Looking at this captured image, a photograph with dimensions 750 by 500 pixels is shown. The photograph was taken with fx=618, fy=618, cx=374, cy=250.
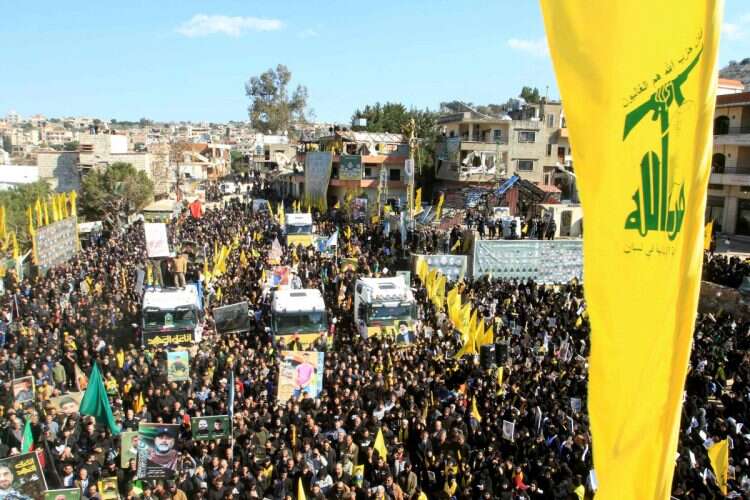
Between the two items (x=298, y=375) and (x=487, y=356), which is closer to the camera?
(x=298, y=375)

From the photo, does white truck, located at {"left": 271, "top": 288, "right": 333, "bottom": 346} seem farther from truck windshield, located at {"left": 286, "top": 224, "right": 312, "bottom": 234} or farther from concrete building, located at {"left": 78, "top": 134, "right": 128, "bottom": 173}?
concrete building, located at {"left": 78, "top": 134, "right": 128, "bottom": 173}

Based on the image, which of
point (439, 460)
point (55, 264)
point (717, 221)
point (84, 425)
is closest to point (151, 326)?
point (84, 425)

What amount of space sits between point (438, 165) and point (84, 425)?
41539mm

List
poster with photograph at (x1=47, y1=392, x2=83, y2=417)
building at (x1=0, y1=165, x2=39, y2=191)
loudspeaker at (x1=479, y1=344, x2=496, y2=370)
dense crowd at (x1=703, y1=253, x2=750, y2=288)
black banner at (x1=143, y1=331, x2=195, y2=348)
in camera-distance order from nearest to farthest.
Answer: poster with photograph at (x1=47, y1=392, x2=83, y2=417)
loudspeaker at (x1=479, y1=344, x2=496, y2=370)
black banner at (x1=143, y1=331, x2=195, y2=348)
dense crowd at (x1=703, y1=253, x2=750, y2=288)
building at (x1=0, y1=165, x2=39, y2=191)

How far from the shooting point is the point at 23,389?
1198 cm

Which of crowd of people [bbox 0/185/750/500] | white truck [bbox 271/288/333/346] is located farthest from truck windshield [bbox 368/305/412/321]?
white truck [bbox 271/288/333/346]

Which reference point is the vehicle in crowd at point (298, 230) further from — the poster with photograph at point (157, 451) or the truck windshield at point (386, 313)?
the poster with photograph at point (157, 451)

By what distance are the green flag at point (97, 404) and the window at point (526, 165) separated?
38.8 metres

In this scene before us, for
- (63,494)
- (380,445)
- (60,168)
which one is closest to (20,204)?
(60,168)

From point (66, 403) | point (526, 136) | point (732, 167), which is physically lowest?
point (66, 403)

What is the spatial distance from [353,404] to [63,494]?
16.5ft

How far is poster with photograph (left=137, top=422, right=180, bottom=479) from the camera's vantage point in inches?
380

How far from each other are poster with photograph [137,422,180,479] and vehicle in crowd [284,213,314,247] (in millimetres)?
18967

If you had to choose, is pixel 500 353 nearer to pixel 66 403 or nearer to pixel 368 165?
pixel 66 403
